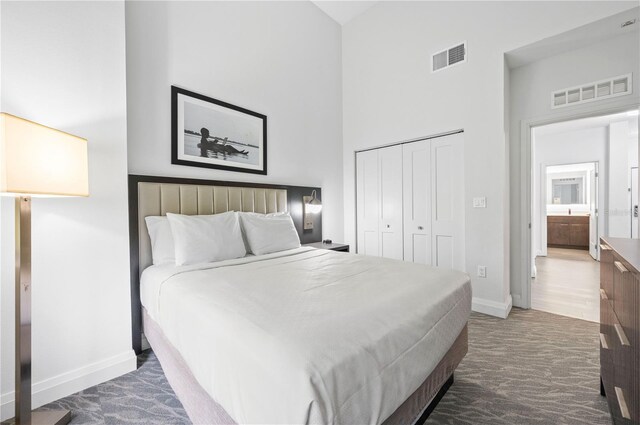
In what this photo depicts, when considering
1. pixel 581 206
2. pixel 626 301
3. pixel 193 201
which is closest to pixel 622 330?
pixel 626 301

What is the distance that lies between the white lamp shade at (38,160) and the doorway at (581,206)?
4.46 metres

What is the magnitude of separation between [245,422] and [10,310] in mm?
1740

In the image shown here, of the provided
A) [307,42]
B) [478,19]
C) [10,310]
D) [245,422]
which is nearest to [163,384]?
[10,310]

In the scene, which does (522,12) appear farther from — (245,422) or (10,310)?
(10,310)

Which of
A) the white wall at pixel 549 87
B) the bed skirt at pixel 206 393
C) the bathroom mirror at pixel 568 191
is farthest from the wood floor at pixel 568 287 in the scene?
the bathroom mirror at pixel 568 191

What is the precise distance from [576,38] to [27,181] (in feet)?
14.3

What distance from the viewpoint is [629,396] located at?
1109 millimetres

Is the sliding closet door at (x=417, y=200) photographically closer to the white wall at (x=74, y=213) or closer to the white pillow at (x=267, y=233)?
the white pillow at (x=267, y=233)

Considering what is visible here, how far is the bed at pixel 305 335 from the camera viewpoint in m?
0.84

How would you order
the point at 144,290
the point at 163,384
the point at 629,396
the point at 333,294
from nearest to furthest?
the point at 629,396 → the point at 333,294 → the point at 163,384 → the point at 144,290

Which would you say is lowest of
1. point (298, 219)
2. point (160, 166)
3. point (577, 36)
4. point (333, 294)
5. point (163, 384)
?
point (163, 384)

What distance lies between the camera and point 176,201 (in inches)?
99.1

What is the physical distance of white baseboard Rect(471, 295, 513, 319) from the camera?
9.74ft

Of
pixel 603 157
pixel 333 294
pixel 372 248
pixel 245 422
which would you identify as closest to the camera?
pixel 245 422
